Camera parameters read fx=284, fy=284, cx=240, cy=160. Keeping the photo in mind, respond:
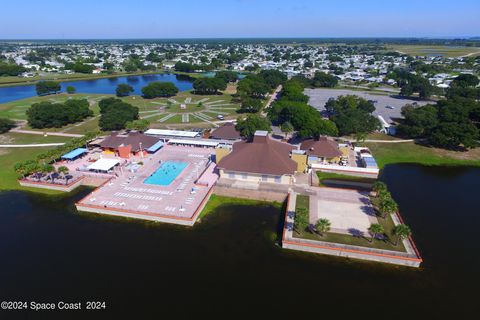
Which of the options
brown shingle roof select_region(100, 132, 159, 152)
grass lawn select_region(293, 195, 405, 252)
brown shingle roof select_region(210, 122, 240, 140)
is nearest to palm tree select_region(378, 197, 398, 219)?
grass lawn select_region(293, 195, 405, 252)

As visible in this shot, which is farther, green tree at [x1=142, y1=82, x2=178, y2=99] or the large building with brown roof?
green tree at [x1=142, y1=82, x2=178, y2=99]

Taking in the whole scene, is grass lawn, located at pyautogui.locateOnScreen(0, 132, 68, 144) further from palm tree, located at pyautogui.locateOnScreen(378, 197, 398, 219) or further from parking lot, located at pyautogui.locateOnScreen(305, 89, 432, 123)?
parking lot, located at pyautogui.locateOnScreen(305, 89, 432, 123)

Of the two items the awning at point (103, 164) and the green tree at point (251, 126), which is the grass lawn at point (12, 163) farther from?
the green tree at point (251, 126)

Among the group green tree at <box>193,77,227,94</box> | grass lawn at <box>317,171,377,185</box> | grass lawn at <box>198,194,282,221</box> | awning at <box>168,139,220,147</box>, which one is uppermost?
green tree at <box>193,77,227,94</box>

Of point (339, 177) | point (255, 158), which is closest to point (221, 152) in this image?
point (255, 158)

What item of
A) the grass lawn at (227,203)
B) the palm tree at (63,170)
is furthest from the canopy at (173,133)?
the grass lawn at (227,203)

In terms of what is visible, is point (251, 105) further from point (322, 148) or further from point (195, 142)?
point (322, 148)

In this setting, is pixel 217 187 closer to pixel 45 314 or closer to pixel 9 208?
pixel 45 314
